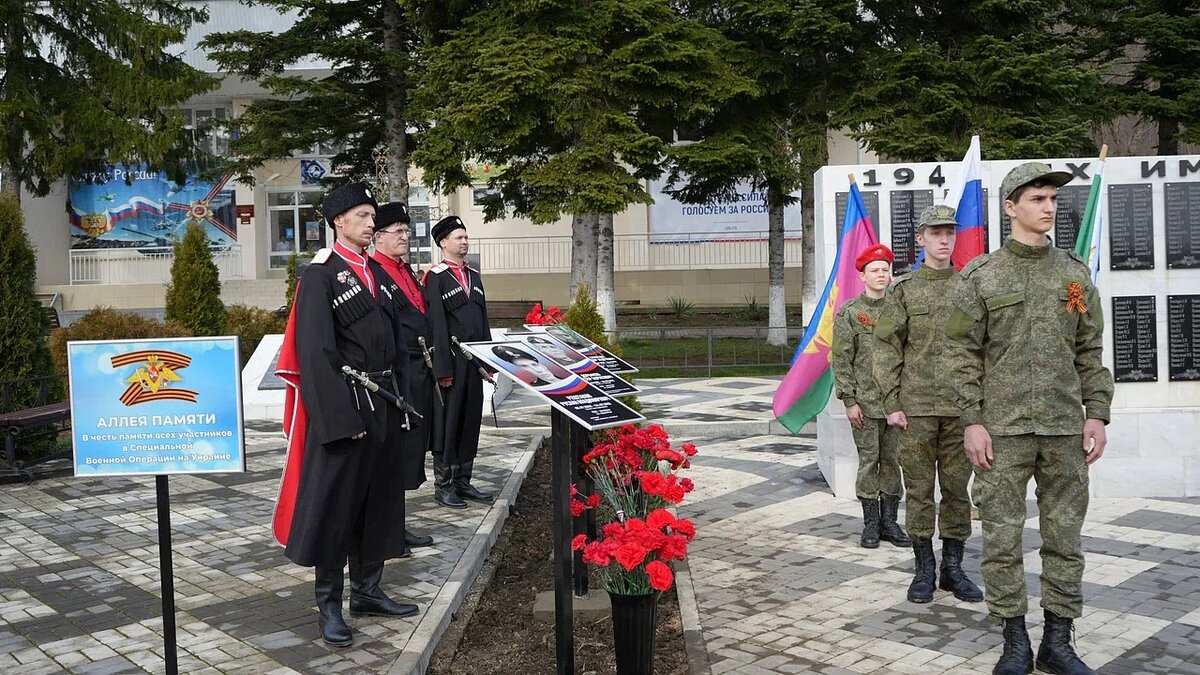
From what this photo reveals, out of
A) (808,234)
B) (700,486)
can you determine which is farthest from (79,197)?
(700,486)

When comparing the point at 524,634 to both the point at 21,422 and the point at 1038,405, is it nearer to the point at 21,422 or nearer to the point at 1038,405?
Result: the point at 1038,405

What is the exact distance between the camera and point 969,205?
785cm

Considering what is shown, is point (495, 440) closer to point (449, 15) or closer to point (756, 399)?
point (756, 399)

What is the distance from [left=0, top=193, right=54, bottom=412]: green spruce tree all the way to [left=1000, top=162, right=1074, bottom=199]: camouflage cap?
981 cm

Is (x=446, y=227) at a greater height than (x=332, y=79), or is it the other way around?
(x=332, y=79)

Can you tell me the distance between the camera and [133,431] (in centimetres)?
445

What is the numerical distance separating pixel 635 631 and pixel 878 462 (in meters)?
3.09

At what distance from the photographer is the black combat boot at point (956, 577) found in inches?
234

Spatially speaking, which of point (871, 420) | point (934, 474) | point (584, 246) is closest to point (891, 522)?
point (871, 420)

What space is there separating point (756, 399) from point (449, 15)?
9.95 m

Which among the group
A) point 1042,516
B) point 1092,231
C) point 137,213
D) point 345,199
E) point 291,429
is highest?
point 137,213

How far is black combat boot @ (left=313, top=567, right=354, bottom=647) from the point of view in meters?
5.21

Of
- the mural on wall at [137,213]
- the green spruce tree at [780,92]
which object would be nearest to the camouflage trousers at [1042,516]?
the green spruce tree at [780,92]

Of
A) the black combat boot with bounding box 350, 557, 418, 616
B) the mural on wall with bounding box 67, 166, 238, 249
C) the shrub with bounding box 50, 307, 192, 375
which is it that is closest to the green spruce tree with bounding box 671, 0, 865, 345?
the shrub with bounding box 50, 307, 192, 375
